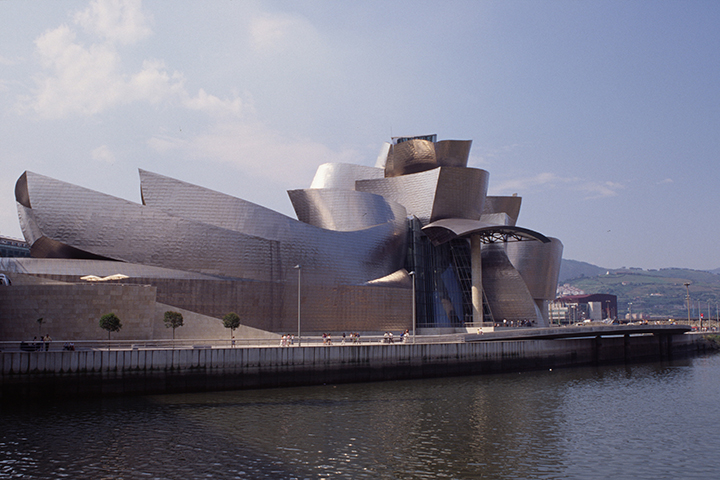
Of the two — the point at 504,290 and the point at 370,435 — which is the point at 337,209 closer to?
the point at 504,290

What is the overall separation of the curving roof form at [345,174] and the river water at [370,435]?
31.9m

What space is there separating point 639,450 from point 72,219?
3107 centimetres

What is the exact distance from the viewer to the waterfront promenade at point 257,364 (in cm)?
2336

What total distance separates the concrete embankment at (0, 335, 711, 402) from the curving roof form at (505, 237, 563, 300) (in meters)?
22.9

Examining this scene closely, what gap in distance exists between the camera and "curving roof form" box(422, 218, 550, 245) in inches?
1841

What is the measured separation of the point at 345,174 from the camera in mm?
57312

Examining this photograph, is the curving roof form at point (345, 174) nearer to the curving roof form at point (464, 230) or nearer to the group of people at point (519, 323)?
the curving roof form at point (464, 230)

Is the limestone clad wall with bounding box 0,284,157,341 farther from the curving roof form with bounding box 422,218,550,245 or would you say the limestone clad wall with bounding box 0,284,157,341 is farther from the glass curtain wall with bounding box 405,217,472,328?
the curving roof form with bounding box 422,218,550,245

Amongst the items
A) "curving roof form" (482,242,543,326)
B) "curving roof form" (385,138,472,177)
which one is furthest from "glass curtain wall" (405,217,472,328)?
"curving roof form" (385,138,472,177)

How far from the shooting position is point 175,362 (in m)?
25.4

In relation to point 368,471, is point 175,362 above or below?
above

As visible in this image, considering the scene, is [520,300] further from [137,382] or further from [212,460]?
[212,460]

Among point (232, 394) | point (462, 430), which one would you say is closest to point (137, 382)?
point (232, 394)

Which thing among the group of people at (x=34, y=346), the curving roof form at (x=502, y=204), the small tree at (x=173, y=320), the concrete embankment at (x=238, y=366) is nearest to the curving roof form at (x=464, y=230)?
the curving roof form at (x=502, y=204)
